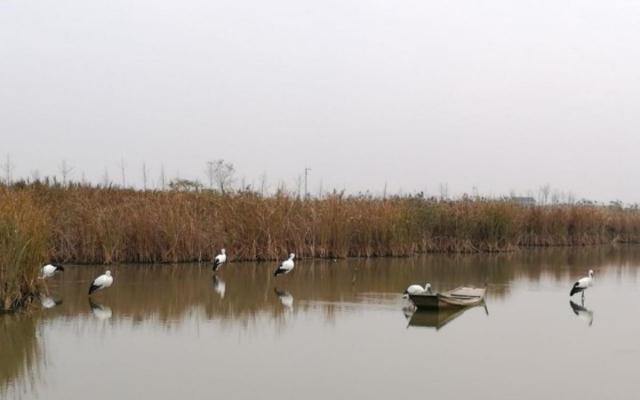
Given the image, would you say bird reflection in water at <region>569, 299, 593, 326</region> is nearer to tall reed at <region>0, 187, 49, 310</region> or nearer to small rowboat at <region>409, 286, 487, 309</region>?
small rowboat at <region>409, 286, 487, 309</region>

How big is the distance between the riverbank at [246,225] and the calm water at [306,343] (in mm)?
2005

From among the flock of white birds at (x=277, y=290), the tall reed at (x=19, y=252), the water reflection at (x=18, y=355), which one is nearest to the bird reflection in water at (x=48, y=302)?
the flock of white birds at (x=277, y=290)

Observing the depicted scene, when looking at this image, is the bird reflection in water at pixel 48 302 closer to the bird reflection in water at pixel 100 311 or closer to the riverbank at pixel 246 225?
the bird reflection in water at pixel 100 311

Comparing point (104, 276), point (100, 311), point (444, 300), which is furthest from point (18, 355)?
point (444, 300)

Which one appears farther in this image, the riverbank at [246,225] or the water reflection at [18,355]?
the riverbank at [246,225]

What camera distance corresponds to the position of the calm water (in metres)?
6.92

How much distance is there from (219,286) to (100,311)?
3.23 m

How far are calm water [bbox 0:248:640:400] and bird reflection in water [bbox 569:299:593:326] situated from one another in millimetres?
75

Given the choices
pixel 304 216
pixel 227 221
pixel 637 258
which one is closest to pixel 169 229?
pixel 227 221

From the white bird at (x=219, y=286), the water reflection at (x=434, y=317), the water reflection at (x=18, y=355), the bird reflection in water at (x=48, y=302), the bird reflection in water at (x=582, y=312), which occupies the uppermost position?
the bird reflection in water at (x=48, y=302)

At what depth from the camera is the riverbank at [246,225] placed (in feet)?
55.1

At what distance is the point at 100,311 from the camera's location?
10680 mm

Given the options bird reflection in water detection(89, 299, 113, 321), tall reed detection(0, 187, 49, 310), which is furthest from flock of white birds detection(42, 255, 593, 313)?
tall reed detection(0, 187, 49, 310)

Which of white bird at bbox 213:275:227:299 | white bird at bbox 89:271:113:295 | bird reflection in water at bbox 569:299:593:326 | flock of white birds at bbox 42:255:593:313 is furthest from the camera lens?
white bird at bbox 213:275:227:299
